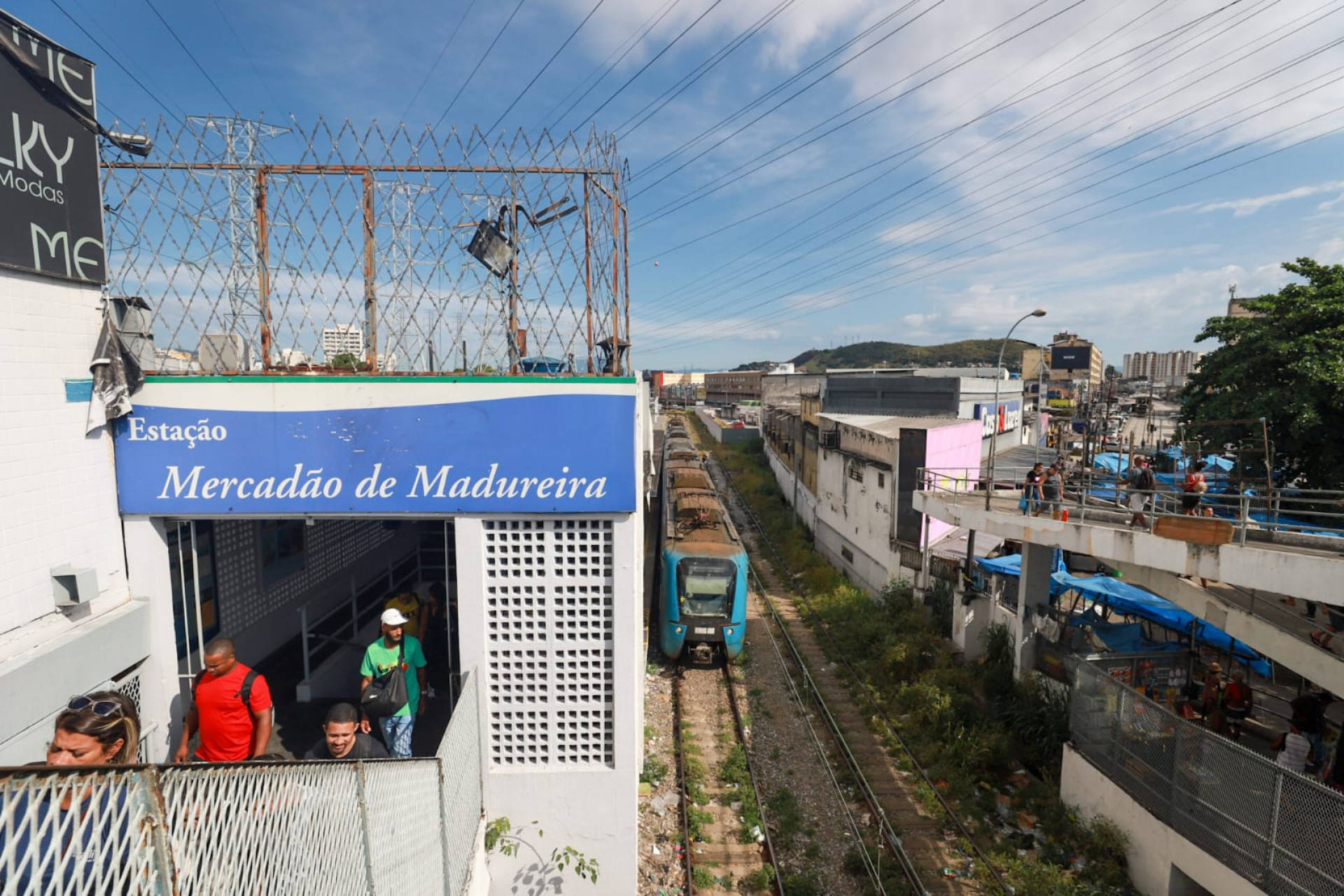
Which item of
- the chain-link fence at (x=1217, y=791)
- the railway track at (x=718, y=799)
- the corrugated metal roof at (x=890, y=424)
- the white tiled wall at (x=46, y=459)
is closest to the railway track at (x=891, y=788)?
the railway track at (x=718, y=799)

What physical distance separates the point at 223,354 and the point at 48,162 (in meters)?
1.85

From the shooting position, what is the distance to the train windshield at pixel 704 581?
11977 millimetres

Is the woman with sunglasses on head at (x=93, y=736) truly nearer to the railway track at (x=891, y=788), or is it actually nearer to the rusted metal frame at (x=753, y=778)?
the rusted metal frame at (x=753, y=778)

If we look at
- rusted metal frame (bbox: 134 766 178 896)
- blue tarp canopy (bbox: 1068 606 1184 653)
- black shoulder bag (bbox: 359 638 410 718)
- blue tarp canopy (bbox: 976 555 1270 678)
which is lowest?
blue tarp canopy (bbox: 1068 606 1184 653)

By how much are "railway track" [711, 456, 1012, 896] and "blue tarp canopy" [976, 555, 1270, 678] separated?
4244 millimetres

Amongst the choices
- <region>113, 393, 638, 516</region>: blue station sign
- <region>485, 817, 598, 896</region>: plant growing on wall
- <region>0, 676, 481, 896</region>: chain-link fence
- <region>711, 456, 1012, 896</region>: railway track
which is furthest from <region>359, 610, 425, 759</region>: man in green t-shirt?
<region>711, 456, 1012, 896</region>: railway track

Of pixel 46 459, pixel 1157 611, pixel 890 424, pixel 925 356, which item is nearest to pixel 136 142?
pixel 46 459

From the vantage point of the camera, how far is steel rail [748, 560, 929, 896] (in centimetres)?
751

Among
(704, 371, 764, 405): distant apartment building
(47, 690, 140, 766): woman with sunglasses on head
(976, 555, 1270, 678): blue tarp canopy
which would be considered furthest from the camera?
(704, 371, 764, 405): distant apartment building

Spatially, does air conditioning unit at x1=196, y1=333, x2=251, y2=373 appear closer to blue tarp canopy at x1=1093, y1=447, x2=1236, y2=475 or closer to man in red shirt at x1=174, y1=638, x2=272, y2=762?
man in red shirt at x1=174, y1=638, x2=272, y2=762

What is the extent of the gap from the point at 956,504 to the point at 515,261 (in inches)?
357

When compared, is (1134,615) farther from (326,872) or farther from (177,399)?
(177,399)

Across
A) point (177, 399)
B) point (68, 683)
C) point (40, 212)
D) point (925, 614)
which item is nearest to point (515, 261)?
point (177, 399)

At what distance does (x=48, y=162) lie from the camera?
203 inches
